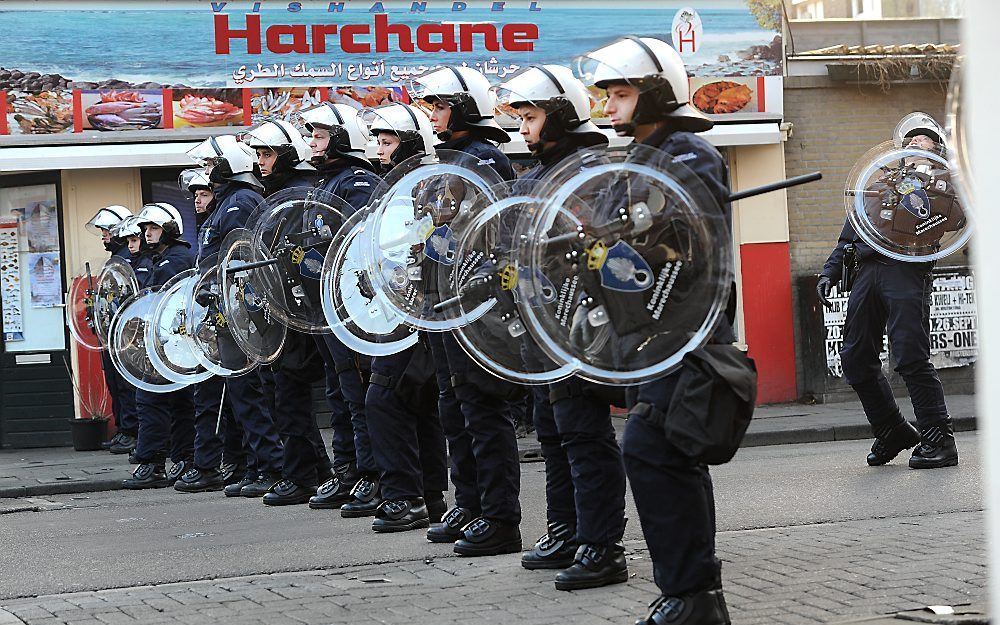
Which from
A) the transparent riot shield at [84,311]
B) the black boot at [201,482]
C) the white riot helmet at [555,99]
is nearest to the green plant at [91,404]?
the transparent riot shield at [84,311]

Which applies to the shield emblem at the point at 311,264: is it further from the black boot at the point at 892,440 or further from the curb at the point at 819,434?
the curb at the point at 819,434

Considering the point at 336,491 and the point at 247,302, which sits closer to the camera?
the point at 247,302

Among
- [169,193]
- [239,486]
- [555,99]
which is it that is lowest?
[239,486]

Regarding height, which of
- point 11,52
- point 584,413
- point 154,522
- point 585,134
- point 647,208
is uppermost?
point 11,52

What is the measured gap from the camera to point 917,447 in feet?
31.4

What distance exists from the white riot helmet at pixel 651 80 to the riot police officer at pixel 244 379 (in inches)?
188

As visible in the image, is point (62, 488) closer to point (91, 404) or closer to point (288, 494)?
point (288, 494)

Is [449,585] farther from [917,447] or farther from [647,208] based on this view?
[917,447]

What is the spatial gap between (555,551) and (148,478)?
19.2 ft

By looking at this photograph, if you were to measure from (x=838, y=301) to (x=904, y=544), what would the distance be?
8.93 m

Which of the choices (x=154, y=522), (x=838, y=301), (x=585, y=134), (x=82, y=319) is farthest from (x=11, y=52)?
(x=585, y=134)

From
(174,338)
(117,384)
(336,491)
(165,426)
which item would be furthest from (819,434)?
(117,384)

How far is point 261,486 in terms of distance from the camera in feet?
33.4

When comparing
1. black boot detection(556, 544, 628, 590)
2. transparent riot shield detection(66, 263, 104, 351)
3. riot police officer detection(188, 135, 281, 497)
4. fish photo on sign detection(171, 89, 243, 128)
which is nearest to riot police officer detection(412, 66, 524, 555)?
black boot detection(556, 544, 628, 590)
